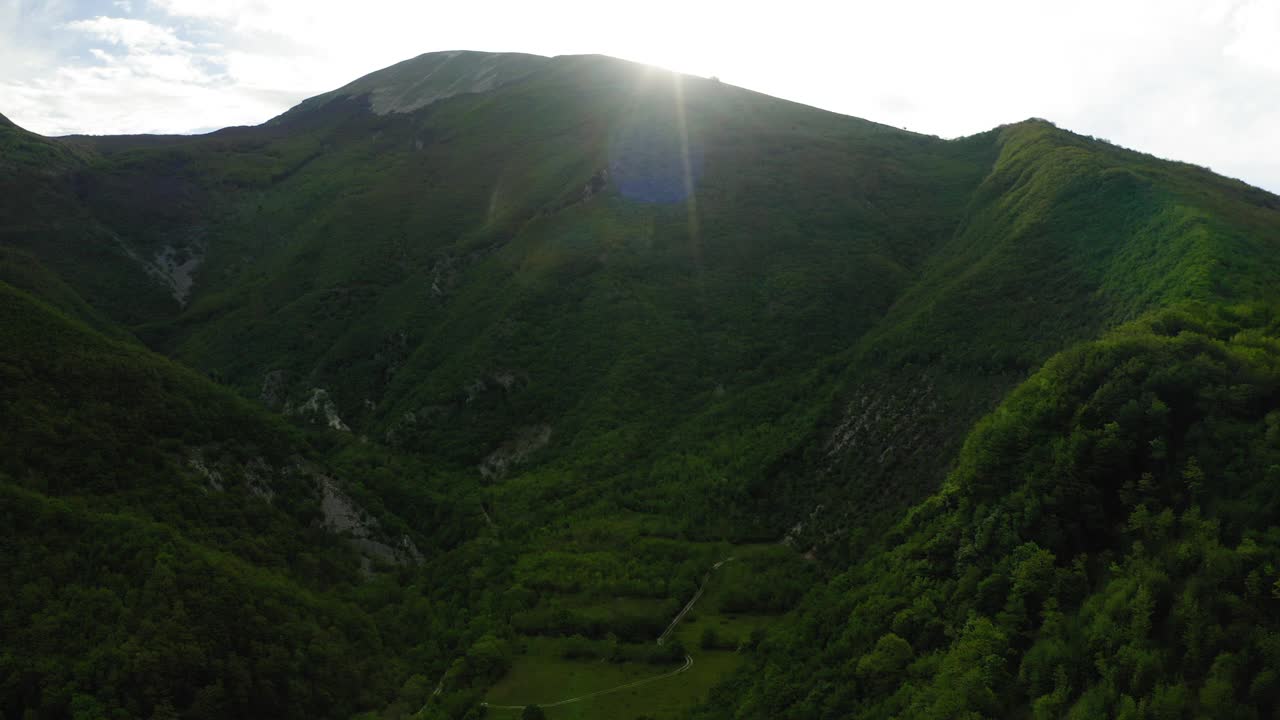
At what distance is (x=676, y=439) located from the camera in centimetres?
7331

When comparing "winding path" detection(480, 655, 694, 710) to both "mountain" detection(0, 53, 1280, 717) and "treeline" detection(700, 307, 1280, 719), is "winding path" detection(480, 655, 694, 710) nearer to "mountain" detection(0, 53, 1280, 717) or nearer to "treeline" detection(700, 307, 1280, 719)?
"mountain" detection(0, 53, 1280, 717)

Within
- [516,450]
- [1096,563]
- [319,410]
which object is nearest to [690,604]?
[516,450]

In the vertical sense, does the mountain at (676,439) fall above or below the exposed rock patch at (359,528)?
above

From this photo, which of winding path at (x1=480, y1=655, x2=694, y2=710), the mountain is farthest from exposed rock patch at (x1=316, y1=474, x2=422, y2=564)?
winding path at (x1=480, y1=655, x2=694, y2=710)

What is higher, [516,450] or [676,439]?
[676,439]

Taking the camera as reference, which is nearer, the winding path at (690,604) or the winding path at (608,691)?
the winding path at (608,691)

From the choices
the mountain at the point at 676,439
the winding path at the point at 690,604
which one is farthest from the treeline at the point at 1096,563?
the winding path at the point at 690,604

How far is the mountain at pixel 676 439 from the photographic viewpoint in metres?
27.7

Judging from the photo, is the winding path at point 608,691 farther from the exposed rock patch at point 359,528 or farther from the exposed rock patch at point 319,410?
the exposed rock patch at point 319,410

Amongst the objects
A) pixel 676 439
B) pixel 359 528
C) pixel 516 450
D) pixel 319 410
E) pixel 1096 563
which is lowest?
pixel 359 528

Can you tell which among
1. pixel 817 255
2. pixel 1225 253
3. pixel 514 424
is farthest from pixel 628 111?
pixel 1225 253

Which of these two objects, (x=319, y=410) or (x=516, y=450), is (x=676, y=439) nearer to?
(x=516, y=450)

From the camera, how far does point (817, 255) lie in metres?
96.4

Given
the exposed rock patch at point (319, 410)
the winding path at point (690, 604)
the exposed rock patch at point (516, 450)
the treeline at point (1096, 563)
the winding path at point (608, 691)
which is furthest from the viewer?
the exposed rock patch at point (319, 410)
